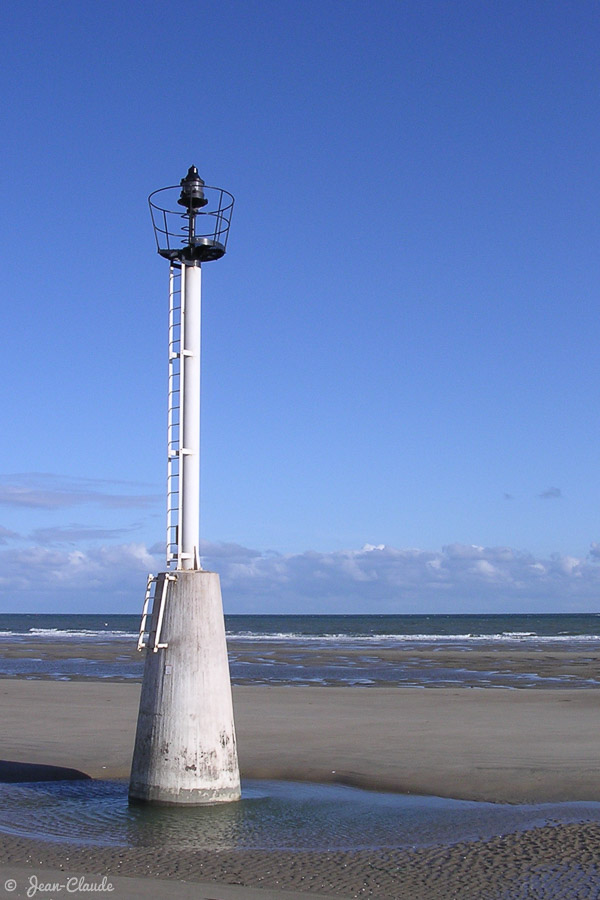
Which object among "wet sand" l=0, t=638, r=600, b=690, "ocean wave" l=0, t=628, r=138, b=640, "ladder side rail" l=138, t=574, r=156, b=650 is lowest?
"wet sand" l=0, t=638, r=600, b=690

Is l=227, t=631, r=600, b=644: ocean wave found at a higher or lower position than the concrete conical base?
lower

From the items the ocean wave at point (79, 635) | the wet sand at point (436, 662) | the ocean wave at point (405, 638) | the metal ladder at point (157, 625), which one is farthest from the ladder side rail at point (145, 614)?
the ocean wave at point (79, 635)

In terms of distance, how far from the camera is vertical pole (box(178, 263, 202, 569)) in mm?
9523

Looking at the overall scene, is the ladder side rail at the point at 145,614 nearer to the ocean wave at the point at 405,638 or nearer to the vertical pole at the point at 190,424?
the vertical pole at the point at 190,424

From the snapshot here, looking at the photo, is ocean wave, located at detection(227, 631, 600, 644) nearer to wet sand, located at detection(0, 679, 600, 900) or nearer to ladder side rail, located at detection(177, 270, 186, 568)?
wet sand, located at detection(0, 679, 600, 900)

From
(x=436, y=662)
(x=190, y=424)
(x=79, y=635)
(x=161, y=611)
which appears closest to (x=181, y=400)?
(x=190, y=424)

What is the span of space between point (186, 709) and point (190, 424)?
291 cm

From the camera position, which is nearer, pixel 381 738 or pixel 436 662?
pixel 381 738

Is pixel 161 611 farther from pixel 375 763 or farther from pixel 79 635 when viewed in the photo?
pixel 79 635

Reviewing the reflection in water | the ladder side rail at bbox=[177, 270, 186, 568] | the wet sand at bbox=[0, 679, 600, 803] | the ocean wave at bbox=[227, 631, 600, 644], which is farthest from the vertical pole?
the ocean wave at bbox=[227, 631, 600, 644]

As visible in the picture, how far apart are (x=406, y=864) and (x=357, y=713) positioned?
10400 millimetres

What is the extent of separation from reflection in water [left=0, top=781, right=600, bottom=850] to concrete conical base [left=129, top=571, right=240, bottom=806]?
232 mm

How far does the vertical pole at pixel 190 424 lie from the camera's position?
9523 mm

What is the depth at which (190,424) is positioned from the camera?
963cm
